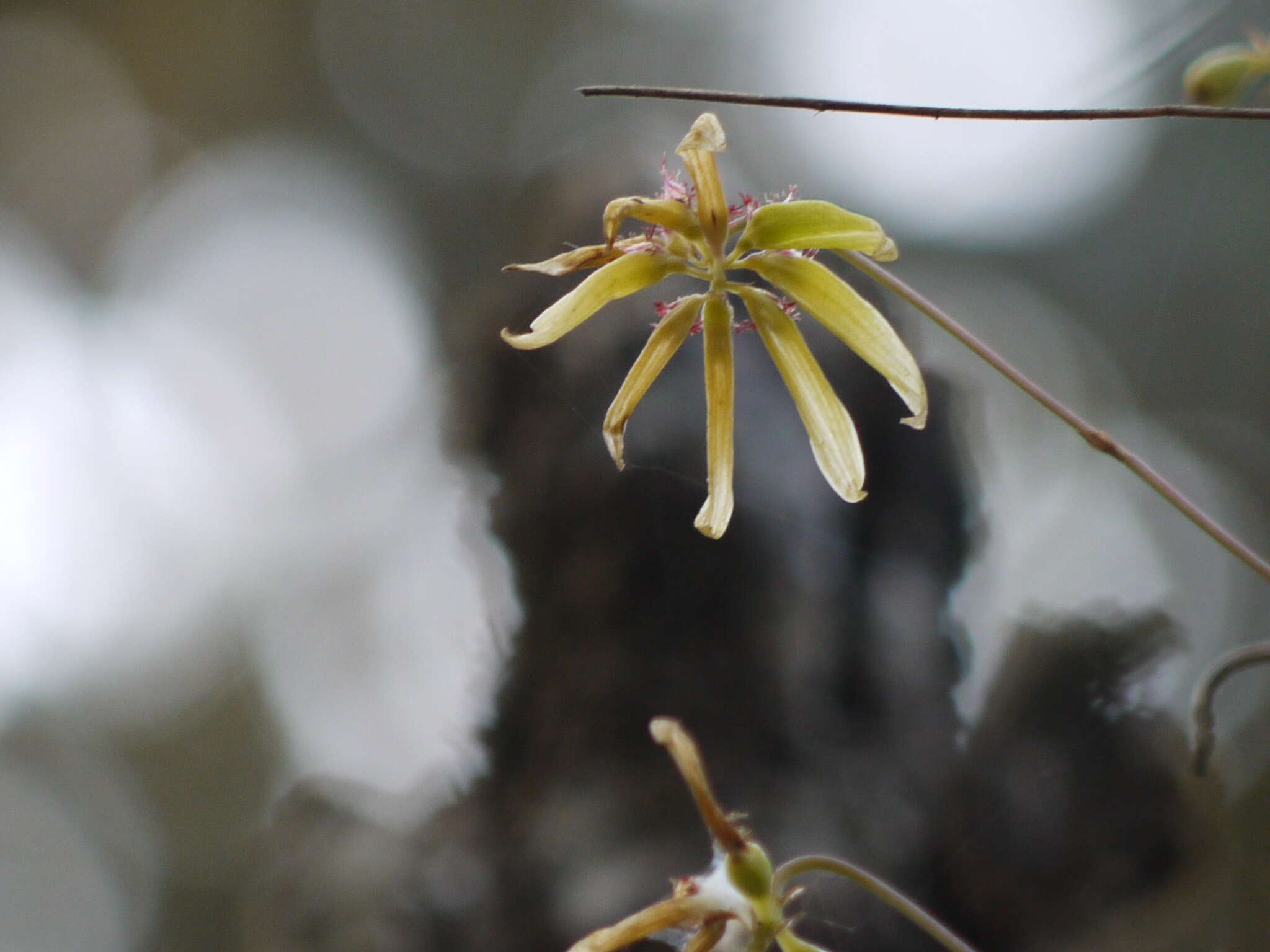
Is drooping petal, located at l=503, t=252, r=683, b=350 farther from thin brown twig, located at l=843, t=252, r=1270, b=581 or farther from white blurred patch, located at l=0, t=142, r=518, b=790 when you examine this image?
white blurred patch, located at l=0, t=142, r=518, b=790

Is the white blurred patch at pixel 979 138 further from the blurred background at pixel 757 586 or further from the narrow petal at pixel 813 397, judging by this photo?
the narrow petal at pixel 813 397

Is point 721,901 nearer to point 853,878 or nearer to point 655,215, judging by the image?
point 853,878

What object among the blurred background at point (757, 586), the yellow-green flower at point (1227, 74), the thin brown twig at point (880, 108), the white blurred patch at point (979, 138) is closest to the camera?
the thin brown twig at point (880, 108)

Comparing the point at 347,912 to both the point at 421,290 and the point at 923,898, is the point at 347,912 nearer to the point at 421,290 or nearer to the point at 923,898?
the point at 923,898

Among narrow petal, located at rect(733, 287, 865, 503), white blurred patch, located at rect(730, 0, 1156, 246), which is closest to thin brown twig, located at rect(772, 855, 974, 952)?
narrow petal, located at rect(733, 287, 865, 503)

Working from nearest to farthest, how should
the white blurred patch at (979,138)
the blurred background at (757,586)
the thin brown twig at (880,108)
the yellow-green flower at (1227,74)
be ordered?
the thin brown twig at (880,108)
the yellow-green flower at (1227,74)
the blurred background at (757,586)
the white blurred patch at (979,138)

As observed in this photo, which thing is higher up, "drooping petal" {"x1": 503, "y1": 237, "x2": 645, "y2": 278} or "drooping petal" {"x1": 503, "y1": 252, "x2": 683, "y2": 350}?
"drooping petal" {"x1": 503, "y1": 237, "x2": 645, "y2": 278}

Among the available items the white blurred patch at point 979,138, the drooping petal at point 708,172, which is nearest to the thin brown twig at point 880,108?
the drooping petal at point 708,172

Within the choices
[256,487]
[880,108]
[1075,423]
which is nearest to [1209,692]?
[1075,423]
